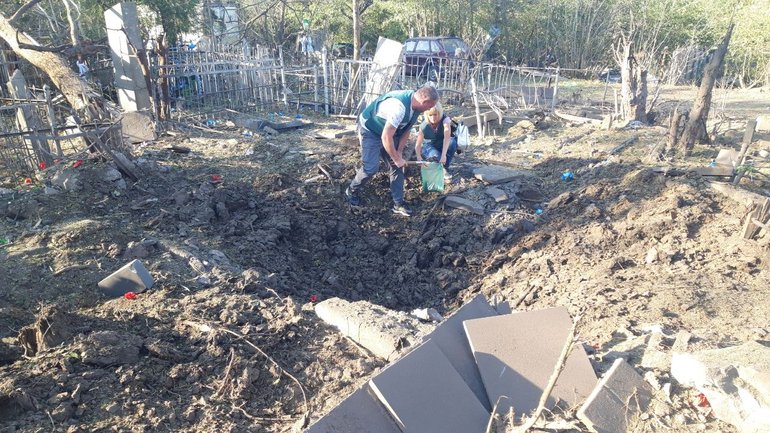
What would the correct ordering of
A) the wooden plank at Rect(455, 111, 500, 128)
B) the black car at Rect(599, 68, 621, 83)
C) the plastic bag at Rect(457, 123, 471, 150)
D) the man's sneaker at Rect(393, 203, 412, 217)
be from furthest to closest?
the black car at Rect(599, 68, 621, 83)
the wooden plank at Rect(455, 111, 500, 128)
the plastic bag at Rect(457, 123, 471, 150)
the man's sneaker at Rect(393, 203, 412, 217)

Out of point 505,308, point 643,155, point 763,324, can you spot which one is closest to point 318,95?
point 643,155

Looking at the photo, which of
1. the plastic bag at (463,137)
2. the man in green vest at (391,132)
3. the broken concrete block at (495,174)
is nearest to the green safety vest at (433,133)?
the man in green vest at (391,132)

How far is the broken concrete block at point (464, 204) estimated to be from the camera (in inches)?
242

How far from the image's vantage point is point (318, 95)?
12.0 metres

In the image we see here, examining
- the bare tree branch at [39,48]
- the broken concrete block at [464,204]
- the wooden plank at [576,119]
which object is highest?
the bare tree branch at [39,48]

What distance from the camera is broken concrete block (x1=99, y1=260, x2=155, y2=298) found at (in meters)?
3.82

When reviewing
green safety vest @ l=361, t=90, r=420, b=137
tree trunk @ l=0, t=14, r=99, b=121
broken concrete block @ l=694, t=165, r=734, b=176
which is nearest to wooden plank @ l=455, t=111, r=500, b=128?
green safety vest @ l=361, t=90, r=420, b=137

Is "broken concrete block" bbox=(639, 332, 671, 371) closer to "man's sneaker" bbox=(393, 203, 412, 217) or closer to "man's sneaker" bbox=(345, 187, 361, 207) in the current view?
"man's sneaker" bbox=(393, 203, 412, 217)

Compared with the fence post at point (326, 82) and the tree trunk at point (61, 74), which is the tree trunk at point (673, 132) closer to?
the fence post at point (326, 82)

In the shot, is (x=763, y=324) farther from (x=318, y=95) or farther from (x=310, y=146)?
(x=318, y=95)

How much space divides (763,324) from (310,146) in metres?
6.61

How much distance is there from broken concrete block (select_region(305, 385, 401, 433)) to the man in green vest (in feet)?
11.5

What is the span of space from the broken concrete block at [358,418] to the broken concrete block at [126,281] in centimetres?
212

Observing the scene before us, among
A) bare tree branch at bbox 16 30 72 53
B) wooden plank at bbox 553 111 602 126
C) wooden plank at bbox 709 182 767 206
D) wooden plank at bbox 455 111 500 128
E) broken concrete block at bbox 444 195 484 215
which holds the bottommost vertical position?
broken concrete block at bbox 444 195 484 215
